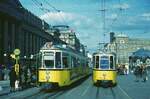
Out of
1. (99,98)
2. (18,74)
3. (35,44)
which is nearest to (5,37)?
(35,44)

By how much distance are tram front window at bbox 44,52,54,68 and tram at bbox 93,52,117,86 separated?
→ 6.78m

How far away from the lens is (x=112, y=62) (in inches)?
1524

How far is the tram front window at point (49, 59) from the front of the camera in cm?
3250

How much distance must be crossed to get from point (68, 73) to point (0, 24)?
48559mm

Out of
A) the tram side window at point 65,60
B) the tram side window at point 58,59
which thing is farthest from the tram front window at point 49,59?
the tram side window at point 65,60

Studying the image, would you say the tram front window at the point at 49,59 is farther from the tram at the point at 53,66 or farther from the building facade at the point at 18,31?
the building facade at the point at 18,31

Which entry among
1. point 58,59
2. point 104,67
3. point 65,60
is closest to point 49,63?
point 58,59

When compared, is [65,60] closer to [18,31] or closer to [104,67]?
[104,67]

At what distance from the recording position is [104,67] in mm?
38656

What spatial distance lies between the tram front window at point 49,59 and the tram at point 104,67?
678 cm

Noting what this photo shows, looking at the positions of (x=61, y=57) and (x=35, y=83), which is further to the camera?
(x=35, y=83)

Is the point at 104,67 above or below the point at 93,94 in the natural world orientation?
above

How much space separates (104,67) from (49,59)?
721cm

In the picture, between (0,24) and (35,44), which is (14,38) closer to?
(0,24)
